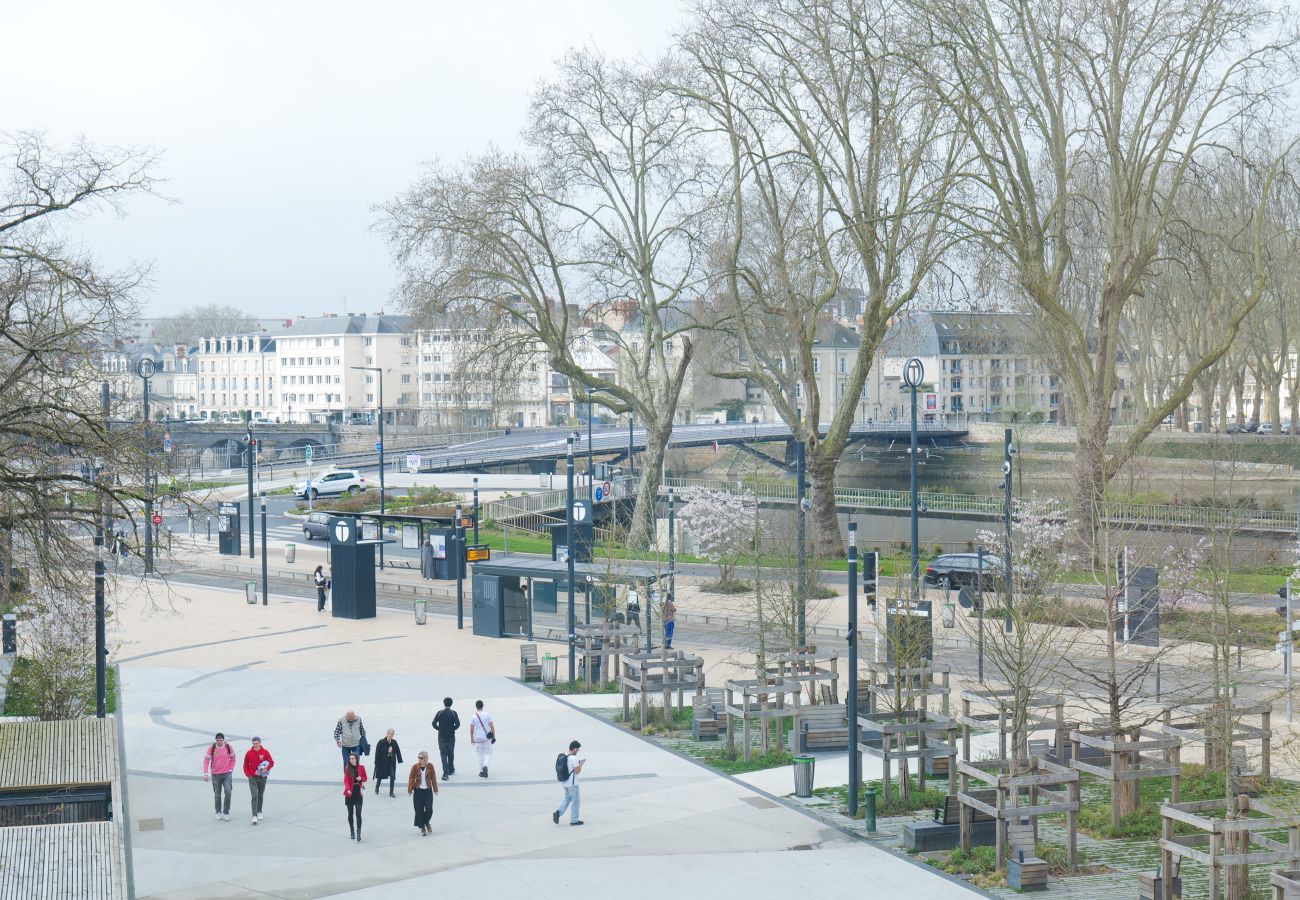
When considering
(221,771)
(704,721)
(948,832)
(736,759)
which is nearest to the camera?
(948,832)

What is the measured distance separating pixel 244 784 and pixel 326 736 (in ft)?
11.1

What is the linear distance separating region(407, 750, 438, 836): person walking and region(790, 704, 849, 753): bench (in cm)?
731

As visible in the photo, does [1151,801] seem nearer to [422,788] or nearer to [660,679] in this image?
[660,679]

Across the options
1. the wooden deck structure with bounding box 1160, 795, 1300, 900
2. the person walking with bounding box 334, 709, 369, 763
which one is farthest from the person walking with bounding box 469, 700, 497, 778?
the wooden deck structure with bounding box 1160, 795, 1300, 900

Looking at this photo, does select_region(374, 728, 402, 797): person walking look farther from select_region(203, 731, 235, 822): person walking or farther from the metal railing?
the metal railing

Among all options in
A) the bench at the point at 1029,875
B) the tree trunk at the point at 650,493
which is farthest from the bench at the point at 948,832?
the tree trunk at the point at 650,493

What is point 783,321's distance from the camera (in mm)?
61375

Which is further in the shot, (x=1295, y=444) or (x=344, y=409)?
(x=344, y=409)

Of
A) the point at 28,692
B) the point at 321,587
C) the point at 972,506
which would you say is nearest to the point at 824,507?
the point at 972,506

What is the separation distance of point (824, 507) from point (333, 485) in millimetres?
39852

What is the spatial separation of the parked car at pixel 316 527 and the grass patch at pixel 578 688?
3497 cm

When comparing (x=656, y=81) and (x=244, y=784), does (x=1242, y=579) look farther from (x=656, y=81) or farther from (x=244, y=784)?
(x=244, y=784)

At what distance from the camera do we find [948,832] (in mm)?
18625

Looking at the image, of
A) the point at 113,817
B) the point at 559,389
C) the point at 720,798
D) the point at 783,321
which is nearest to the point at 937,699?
the point at 720,798
